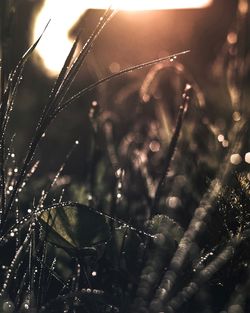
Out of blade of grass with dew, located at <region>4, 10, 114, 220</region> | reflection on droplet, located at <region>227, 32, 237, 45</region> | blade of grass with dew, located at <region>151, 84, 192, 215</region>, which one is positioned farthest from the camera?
reflection on droplet, located at <region>227, 32, 237, 45</region>

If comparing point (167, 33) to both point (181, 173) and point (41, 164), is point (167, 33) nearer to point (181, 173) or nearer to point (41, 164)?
point (41, 164)

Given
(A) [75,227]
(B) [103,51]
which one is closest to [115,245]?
(A) [75,227]

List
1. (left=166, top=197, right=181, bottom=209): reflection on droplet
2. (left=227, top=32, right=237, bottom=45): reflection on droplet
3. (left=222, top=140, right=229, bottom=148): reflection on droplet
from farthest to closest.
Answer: (left=227, top=32, right=237, bottom=45): reflection on droplet → (left=222, top=140, right=229, bottom=148): reflection on droplet → (left=166, top=197, right=181, bottom=209): reflection on droplet

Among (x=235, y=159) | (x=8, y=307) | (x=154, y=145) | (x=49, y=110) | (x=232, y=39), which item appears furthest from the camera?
(x=232, y=39)

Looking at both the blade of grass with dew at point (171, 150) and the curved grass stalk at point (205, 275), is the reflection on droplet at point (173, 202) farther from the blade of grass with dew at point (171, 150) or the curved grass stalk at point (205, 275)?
the curved grass stalk at point (205, 275)

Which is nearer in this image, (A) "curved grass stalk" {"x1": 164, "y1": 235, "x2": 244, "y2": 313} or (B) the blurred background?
(A) "curved grass stalk" {"x1": 164, "y1": 235, "x2": 244, "y2": 313}

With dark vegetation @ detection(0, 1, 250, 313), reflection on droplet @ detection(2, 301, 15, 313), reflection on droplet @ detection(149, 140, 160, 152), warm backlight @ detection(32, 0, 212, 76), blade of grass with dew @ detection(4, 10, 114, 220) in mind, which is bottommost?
reflection on droplet @ detection(2, 301, 15, 313)

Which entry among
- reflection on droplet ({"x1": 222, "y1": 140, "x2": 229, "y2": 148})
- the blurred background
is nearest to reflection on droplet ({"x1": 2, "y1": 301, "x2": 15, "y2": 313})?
reflection on droplet ({"x1": 222, "y1": 140, "x2": 229, "y2": 148})

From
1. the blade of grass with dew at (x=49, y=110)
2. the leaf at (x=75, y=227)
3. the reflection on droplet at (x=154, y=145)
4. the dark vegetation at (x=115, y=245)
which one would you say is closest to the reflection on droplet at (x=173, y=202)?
the dark vegetation at (x=115, y=245)

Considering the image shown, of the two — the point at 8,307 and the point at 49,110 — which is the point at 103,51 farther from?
the point at 8,307

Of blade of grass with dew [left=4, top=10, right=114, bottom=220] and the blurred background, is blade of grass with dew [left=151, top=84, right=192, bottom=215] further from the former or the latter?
the blurred background

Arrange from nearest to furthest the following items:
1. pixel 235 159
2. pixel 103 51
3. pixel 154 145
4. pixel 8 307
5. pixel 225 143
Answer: pixel 8 307 → pixel 235 159 → pixel 225 143 → pixel 154 145 → pixel 103 51
